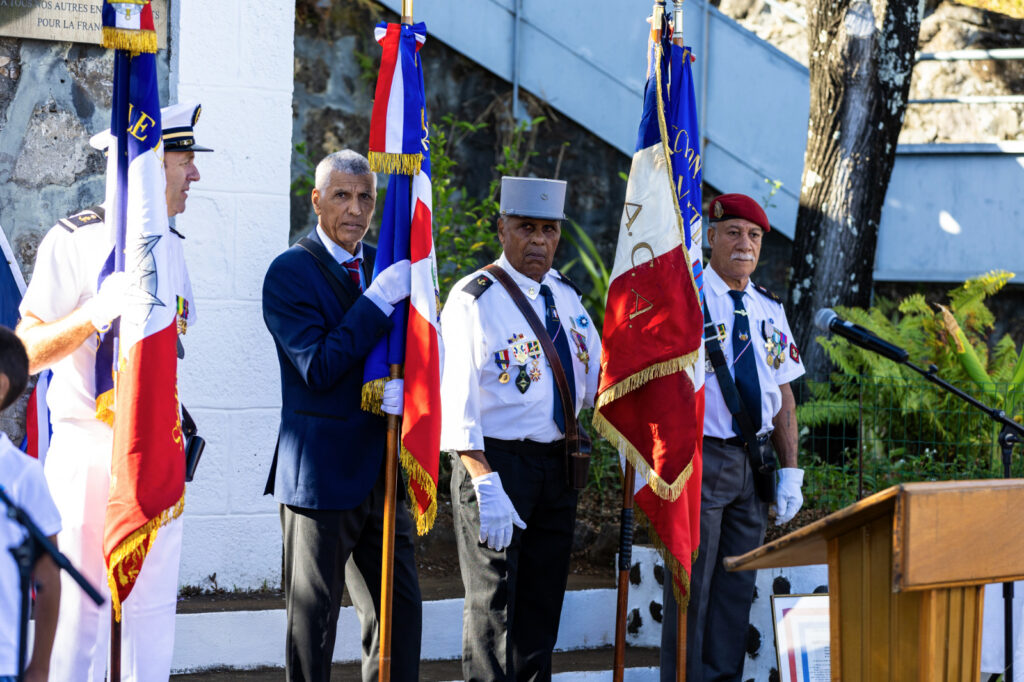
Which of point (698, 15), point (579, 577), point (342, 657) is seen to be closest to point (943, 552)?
point (342, 657)

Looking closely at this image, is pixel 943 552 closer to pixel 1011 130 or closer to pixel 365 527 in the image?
pixel 365 527

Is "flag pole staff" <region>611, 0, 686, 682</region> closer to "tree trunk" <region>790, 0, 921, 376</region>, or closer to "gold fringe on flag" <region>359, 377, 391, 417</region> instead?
"gold fringe on flag" <region>359, 377, 391, 417</region>

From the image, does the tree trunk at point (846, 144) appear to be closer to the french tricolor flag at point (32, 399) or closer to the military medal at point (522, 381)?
the military medal at point (522, 381)

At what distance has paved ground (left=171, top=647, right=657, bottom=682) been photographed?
4.88 m

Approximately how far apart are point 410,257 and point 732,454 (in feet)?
5.00

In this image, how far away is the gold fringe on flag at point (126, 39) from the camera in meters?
3.50

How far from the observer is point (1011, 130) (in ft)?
30.0

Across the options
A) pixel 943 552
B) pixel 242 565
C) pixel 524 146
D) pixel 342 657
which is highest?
pixel 524 146

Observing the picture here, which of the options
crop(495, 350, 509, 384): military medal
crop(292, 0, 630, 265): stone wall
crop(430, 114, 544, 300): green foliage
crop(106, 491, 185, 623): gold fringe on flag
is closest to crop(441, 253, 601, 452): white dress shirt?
crop(495, 350, 509, 384): military medal

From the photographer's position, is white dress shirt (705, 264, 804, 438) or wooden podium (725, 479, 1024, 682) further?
white dress shirt (705, 264, 804, 438)

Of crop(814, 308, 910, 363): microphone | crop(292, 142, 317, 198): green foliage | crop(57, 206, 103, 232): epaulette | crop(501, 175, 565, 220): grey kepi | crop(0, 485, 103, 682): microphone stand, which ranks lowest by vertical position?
crop(0, 485, 103, 682): microphone stand

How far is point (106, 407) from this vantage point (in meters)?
3.51

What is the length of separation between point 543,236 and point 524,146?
165 inches

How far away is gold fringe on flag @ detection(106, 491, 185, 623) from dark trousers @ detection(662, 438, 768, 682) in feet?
6.84
